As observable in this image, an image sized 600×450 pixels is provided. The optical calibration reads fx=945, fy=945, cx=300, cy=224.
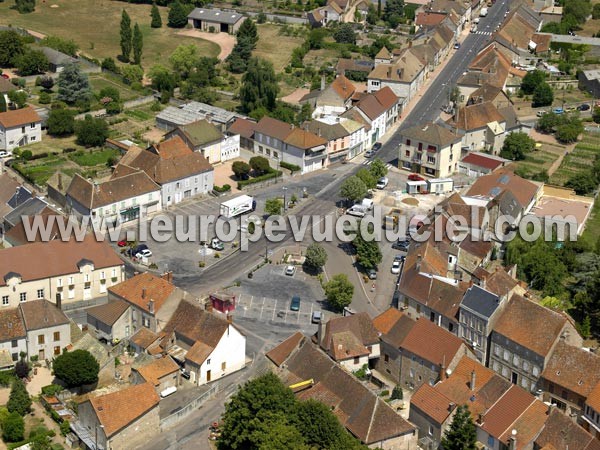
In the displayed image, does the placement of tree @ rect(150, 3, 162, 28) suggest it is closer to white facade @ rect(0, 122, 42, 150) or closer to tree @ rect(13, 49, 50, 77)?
tree @ rect(13, 49, 50, 77)

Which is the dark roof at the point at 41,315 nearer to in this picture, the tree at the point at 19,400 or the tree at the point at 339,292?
the tree at the point at 19,400

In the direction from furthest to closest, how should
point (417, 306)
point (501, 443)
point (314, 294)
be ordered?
point (314, 294) → point (417, 306) → point (501, 443)

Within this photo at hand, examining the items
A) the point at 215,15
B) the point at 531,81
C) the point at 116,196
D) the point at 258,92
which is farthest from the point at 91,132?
the point at 531,81

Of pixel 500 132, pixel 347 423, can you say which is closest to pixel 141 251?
pixel 347 423

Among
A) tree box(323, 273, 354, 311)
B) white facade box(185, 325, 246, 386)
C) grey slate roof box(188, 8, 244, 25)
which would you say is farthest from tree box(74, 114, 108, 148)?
grey slate roof box(188, 8, 244, 25)

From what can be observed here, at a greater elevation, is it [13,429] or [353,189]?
[353,189]

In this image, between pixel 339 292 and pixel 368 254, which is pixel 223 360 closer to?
pixel 339 292

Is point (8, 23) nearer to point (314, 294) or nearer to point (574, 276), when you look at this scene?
point (314, 294)
